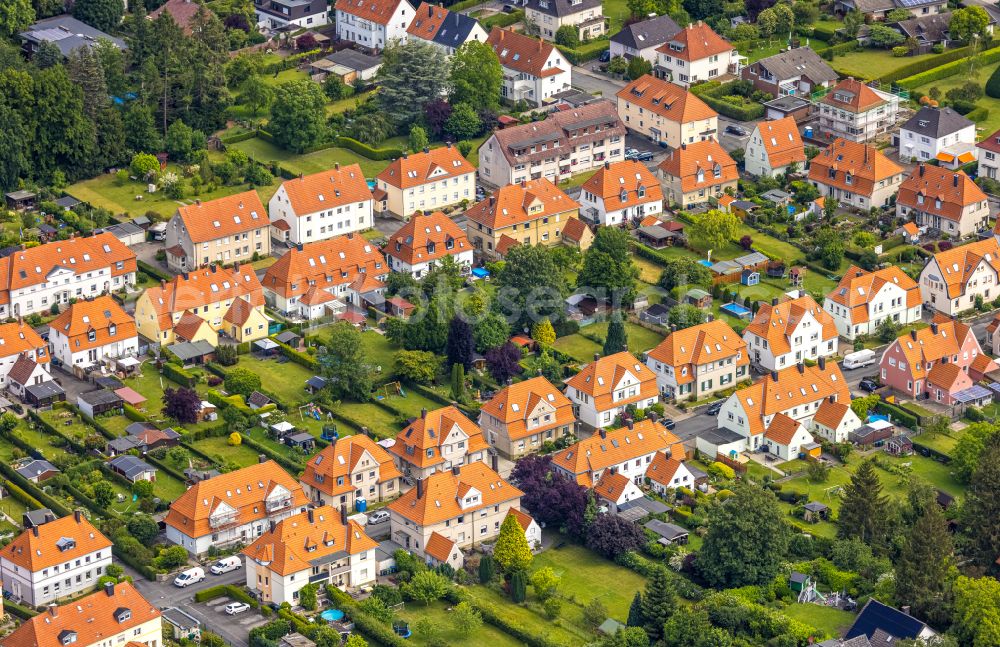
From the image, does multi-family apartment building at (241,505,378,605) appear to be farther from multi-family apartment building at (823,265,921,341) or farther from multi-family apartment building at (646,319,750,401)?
multi-family apartment building at (823,265,921,341)

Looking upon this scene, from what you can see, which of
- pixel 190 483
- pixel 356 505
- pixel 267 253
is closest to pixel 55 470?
pixel 190 483

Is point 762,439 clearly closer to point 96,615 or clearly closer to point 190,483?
point 190,483

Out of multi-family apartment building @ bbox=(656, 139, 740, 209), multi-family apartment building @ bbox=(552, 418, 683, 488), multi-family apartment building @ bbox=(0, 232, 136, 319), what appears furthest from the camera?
multi-family apartment building @ bbox=(656, 139, 740, 209)

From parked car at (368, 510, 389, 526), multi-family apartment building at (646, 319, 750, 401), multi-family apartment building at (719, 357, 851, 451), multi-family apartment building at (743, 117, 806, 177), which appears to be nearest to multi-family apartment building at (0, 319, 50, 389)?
parked car at (368, 510, 389, 526)

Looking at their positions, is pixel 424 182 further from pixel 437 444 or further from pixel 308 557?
A: pixel 308 557

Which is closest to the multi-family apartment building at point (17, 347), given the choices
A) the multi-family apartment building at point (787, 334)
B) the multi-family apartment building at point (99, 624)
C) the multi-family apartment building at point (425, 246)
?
the multi-family apartment building at point (425, 246)

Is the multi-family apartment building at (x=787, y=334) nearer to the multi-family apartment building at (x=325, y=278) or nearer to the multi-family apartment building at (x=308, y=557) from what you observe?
the multi-family apartment building at (x=325, y=278)
